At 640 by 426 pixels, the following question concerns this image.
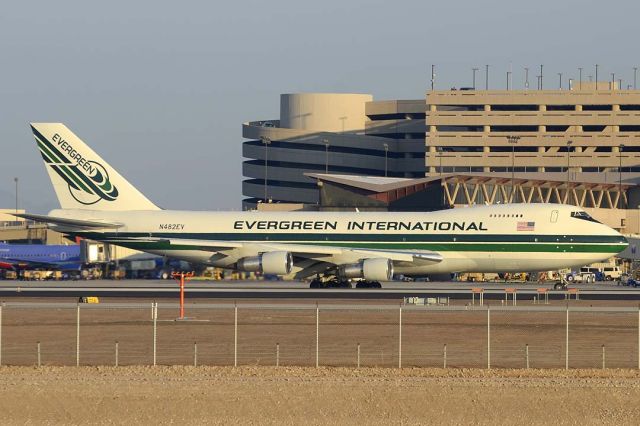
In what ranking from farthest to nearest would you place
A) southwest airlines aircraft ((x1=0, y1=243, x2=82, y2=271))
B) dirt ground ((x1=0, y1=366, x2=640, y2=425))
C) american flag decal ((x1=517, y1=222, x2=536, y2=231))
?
southwest airlines aircraft ((x1=0, y1=243, x2=82, y2=271)), american flag decal ((x1=517, y1=222, x2=536, y2=231)), dirt ground ((x1=0, y1=366, x2=640, y2=425))

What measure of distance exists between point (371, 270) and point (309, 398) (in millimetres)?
43463

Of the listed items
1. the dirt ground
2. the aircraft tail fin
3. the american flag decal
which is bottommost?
the dirt ground

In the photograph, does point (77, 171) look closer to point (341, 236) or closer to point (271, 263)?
point (271, 263)

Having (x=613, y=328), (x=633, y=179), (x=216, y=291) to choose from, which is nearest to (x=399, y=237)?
(x=216, y=291)

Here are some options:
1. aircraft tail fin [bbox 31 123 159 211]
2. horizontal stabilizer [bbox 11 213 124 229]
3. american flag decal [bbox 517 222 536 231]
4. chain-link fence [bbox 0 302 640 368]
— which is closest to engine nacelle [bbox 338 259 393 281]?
american flag decal [bbox 517 222 536 231]

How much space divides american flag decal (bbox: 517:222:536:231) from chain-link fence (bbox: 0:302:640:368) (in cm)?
1686

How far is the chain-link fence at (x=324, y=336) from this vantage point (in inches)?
1636

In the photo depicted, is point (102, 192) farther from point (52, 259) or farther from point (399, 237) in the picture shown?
point (52, 259)

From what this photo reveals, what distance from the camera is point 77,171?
3334 inches

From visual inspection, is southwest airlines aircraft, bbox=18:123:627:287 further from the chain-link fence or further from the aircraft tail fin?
the chain-link fence

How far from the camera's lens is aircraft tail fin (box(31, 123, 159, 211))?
8412 cm

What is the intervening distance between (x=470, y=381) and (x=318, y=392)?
15.1ft

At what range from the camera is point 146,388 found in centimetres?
3509

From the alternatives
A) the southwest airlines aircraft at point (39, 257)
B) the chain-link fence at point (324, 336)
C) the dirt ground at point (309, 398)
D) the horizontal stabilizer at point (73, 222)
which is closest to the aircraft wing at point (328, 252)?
the horizontal stabilizer at point (73, 222)
